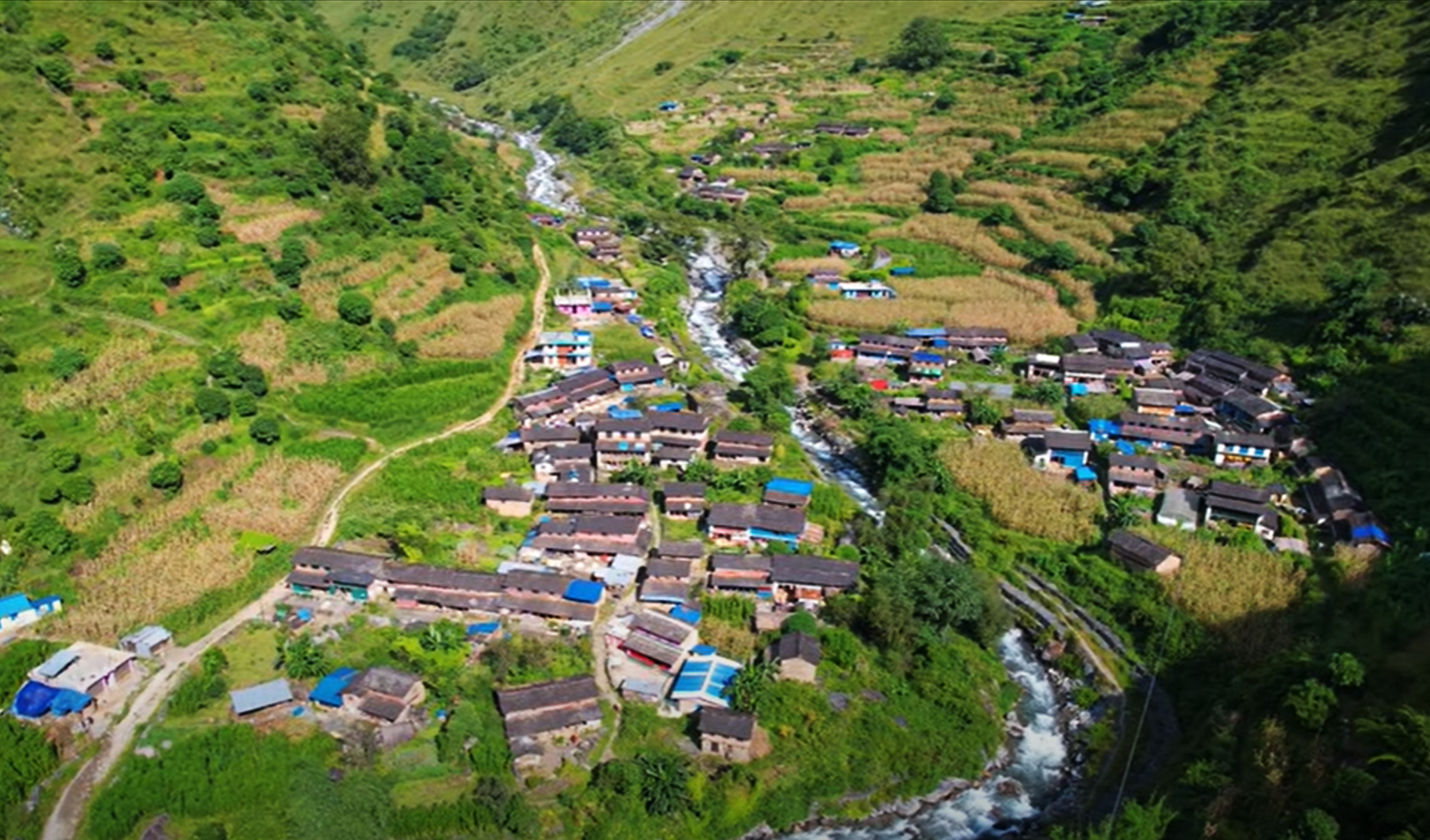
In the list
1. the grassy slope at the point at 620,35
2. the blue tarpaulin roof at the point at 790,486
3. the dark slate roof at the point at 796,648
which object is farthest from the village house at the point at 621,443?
the grassy slope at the point at 620,35

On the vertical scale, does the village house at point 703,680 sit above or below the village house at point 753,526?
below

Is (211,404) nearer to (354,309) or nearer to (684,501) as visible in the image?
(354,309)

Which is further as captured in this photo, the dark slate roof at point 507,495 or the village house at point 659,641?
the dark slate roof at point 507,495

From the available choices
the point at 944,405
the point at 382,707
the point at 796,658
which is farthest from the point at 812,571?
the point at 944,405

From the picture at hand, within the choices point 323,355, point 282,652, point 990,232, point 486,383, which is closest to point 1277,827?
point 282,652

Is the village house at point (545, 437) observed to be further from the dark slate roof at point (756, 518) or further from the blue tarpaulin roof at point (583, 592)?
the blue tarpaulin roof at point (583, 592)

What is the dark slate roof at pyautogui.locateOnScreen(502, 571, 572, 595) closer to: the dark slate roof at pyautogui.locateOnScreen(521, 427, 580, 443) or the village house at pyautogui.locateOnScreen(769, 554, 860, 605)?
the village house at pyautogui.locateOnScreen(769, 554, 860, 605)
